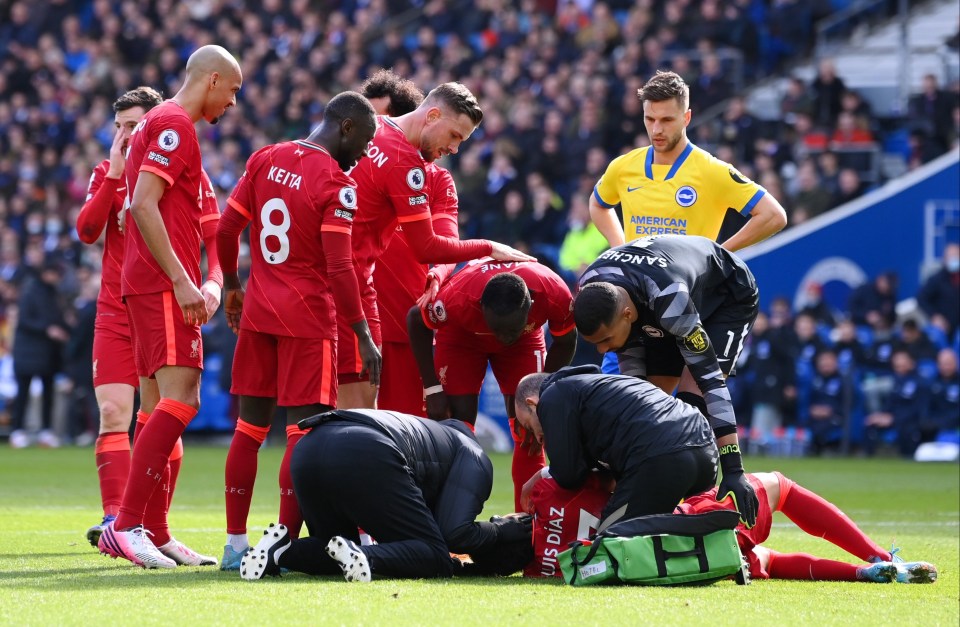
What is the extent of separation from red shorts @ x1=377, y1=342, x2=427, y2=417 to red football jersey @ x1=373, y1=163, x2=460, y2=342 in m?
0.09

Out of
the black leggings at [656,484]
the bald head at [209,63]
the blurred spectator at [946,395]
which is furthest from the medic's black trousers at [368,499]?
the blurred spectator at [946,395]

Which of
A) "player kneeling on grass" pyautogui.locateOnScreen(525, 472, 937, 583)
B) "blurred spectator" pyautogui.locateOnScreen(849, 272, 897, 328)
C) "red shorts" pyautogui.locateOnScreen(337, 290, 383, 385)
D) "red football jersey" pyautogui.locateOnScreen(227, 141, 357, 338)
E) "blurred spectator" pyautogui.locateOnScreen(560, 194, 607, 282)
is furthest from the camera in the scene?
"blurred spectator" pyautogui.locateOnScreen(560, 194, 607, 282)

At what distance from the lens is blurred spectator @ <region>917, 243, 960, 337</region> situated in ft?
54.0

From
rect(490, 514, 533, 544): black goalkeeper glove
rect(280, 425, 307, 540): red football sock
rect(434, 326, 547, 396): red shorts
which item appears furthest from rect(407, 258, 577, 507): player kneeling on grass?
rect(280, 425, 307, 540): red football sock

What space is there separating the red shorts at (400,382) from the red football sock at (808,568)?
2303mm

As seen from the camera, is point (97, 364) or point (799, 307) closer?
point (97, 364)

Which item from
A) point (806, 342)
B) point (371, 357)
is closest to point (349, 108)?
point (371, 357)

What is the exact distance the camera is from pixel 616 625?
16.5 ft

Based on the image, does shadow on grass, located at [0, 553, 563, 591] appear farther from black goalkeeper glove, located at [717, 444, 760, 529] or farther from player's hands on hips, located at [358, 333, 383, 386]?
player's hands on hips, located at [358, 333, 383, 386]

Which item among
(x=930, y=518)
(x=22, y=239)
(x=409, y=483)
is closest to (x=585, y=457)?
(x=409, y=483)

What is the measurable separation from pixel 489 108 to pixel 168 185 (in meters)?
16.0

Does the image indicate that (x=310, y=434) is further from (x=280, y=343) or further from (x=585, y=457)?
(x=585, y=457)

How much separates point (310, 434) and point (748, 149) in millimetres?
13965

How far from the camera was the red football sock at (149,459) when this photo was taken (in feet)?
22.5
